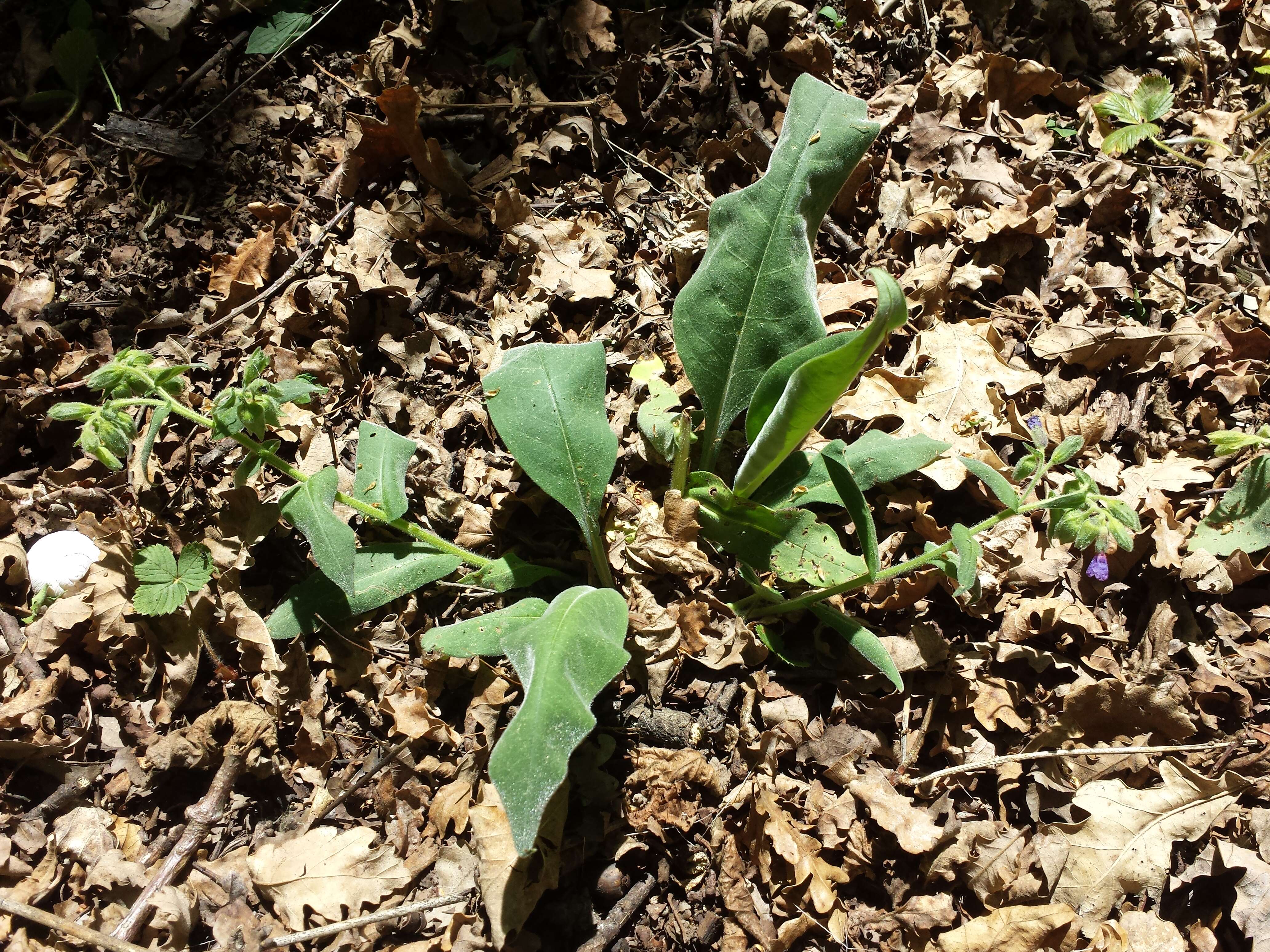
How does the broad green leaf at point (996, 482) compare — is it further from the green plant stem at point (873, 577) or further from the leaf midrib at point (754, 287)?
the leaf midrib at point (754, 287)

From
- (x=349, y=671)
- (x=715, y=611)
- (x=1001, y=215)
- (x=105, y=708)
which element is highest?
(x=1001, y=215)

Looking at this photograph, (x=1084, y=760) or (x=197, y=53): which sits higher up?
(x=197, y=53)

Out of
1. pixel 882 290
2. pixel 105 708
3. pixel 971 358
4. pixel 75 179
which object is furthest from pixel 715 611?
pixel 75 179

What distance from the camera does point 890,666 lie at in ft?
6.87

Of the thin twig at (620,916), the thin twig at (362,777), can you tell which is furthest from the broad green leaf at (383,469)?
the thin twig at (620,916)

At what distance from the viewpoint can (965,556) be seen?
1844 mm

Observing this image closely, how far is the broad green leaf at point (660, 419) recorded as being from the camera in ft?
8.07

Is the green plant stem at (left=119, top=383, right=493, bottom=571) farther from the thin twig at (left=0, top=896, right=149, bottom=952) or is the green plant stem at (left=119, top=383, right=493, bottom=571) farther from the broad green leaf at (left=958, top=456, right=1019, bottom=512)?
the thin twig at (left=0, top=896, right=149, bottom=952)

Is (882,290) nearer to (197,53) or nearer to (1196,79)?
(1196,79)

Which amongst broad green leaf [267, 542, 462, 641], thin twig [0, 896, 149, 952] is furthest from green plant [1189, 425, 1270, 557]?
thin twig [0, 896, 149, 952]

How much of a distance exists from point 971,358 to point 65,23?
3845 millimetres

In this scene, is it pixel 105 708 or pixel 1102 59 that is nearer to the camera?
pixel 105 708

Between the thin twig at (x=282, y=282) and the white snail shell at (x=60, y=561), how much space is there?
2.68 ft

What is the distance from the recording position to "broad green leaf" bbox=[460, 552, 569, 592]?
235 centimetres
